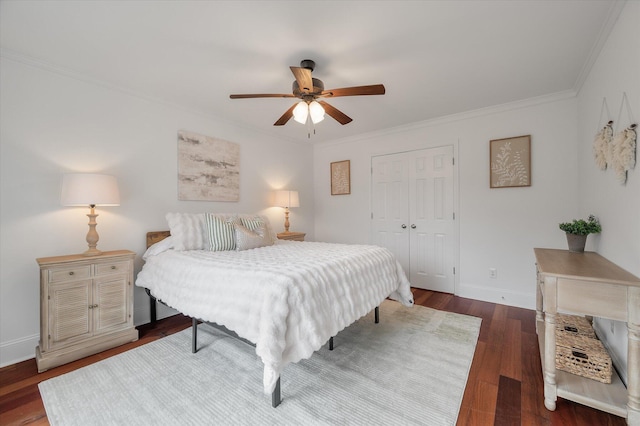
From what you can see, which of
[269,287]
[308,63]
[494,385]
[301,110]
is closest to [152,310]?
[269,287]

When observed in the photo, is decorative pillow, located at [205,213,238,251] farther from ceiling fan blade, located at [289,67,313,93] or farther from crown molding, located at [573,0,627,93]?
crown molding, located at [573,0,627,93]

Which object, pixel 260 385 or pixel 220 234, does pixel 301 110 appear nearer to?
pixel 220 234

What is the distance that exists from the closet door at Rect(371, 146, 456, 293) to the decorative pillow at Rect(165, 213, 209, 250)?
2.71m

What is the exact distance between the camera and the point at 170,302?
2.25m

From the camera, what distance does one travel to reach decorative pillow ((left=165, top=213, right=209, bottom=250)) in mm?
2754

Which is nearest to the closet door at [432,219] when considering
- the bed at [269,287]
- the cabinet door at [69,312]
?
the bed at [269,287]

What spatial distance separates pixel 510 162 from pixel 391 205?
164 centimetres

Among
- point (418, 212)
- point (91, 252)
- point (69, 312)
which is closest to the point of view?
point (69, 312)

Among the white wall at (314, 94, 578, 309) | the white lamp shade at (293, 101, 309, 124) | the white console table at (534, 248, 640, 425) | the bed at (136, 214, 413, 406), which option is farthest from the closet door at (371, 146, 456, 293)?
the white lamp shade at (293, 101, 309, 124)

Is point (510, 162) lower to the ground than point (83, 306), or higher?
higher

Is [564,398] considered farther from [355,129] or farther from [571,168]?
[355,129]

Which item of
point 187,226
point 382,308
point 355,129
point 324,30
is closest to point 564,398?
point 382,308

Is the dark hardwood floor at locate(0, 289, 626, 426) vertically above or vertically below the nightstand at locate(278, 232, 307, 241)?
below

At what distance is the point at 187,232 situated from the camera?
2.81m
